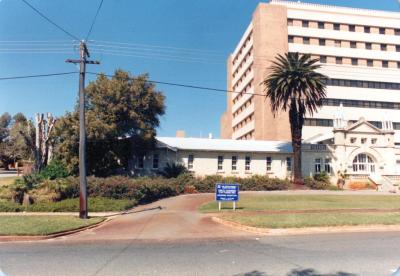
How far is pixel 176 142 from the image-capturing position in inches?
1578

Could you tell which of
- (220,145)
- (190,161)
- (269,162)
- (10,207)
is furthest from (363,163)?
(10,207)

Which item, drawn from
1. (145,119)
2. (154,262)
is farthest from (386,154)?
(154,262)

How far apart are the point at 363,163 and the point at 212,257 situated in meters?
40.0

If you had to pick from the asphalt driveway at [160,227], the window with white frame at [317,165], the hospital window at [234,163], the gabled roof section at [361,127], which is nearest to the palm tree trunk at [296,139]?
the window with white frame at [317,165]

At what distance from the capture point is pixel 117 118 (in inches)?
1214

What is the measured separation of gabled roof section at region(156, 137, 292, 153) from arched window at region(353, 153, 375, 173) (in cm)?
878

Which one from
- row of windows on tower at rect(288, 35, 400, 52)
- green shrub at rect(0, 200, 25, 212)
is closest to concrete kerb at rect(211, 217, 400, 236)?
green shrub at rect(0, 200, 25, 212)

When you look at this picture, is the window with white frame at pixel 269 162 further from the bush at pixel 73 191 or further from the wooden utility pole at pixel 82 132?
the wooden utility pole at pixel 82 132

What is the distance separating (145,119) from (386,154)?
31.7 metres

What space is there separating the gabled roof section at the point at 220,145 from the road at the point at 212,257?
25574 mm

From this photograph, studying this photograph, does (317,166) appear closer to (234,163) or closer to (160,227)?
(234,163)

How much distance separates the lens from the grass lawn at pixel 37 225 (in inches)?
527

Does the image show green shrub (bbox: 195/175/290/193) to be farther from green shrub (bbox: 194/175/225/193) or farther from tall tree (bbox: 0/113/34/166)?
tall tree (bbox: 0/113/34/166)

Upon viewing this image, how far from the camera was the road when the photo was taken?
7723 mm
